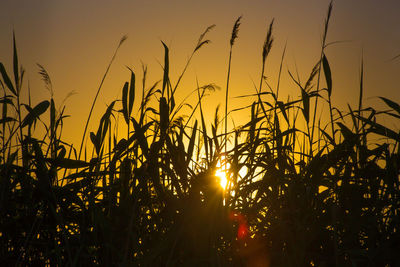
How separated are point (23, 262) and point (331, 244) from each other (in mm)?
1291

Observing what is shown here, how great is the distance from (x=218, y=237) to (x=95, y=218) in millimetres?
473

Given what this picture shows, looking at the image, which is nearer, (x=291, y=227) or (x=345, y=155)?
(x=291, y=227)

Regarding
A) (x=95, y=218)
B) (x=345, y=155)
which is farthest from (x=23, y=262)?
(x=345, y=155)

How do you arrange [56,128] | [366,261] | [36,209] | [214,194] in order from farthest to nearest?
1. [56,128]
2. [36,209]
3. [214,194]
4. [366,261]

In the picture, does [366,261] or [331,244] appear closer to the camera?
[366,261]

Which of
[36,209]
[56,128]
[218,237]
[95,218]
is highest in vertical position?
[56,128]

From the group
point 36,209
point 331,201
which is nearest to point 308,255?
point 331,201

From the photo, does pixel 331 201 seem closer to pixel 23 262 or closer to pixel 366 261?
pixel 366 261

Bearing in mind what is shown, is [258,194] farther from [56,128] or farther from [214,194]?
[56,128]

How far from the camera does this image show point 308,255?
1.82 m

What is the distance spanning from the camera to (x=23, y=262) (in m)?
2.05

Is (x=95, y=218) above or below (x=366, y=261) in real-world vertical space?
above

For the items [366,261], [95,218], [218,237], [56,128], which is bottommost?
[366,261]

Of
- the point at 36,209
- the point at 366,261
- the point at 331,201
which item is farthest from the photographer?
the point at 36,209
